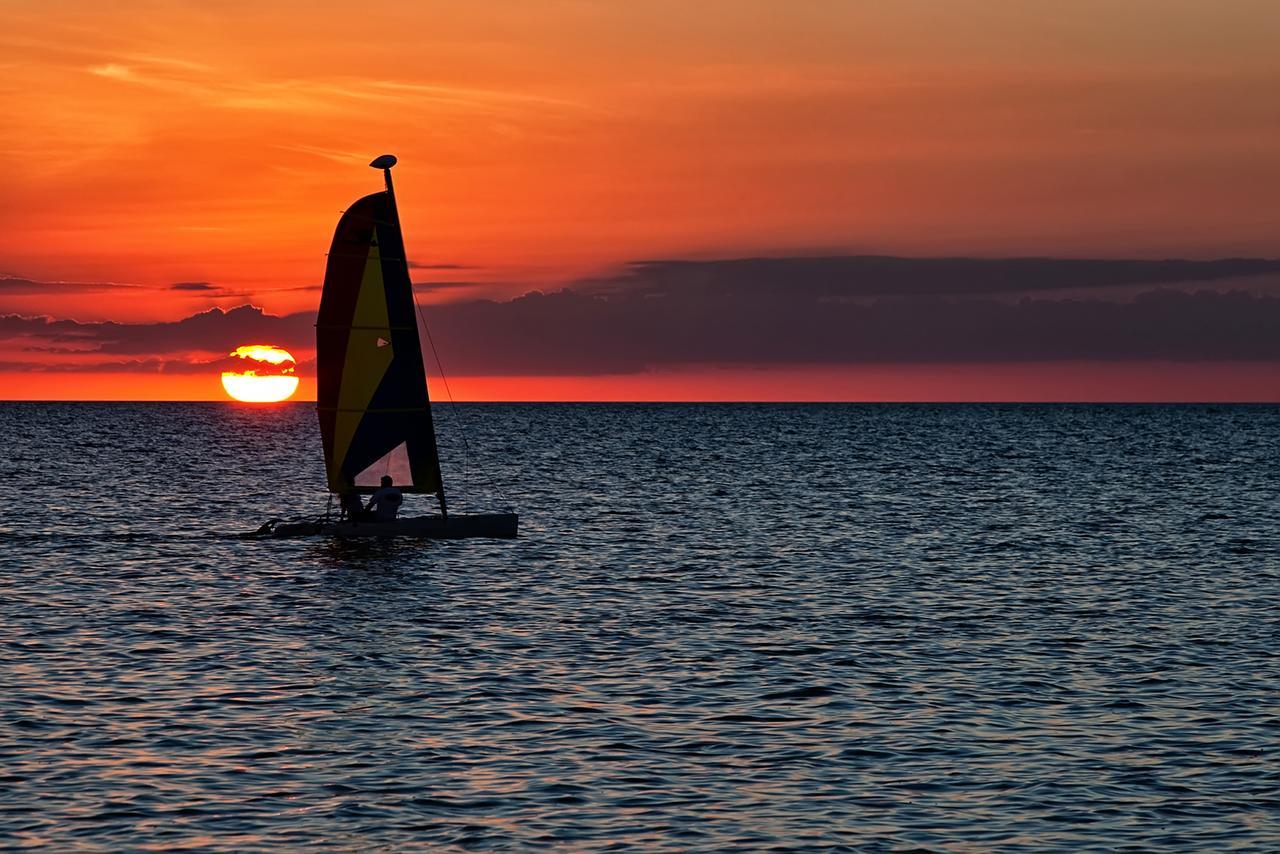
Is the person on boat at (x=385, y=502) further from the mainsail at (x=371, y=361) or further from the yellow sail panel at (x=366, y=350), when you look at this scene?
the yellow sail panel at (x=366, y=350)

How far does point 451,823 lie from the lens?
17.6 m

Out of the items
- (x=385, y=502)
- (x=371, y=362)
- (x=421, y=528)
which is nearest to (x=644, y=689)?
(x=385, y=502)

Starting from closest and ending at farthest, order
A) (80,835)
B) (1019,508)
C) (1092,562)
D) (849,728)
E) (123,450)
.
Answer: (80,835) → (849,728) → (1092,562) → (1019,508) → (123,450)

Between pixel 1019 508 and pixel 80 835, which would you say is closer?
pixel 80 835

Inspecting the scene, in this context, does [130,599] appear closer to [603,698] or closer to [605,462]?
[603,698]

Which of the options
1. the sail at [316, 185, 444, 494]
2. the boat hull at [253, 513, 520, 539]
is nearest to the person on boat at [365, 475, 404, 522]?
the boat hull at [253, 513, 520, 539]

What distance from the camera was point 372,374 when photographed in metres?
47.1

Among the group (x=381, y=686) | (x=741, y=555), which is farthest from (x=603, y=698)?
(x=741, y=555)

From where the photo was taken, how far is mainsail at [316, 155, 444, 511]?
4631 centimetres

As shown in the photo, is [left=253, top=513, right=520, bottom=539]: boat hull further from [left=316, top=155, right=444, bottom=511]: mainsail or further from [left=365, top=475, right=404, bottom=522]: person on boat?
[left=316, top=155, right=444, bottom=511]: mainsail

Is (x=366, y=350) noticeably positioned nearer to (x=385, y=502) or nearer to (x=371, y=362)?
(x=371, y=362)

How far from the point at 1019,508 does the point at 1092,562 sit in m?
25.0

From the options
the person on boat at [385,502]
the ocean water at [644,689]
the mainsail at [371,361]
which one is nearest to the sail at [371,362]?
the mainsail at [371,361]

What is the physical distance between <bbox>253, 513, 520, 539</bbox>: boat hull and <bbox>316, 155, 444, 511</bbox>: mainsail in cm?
110
